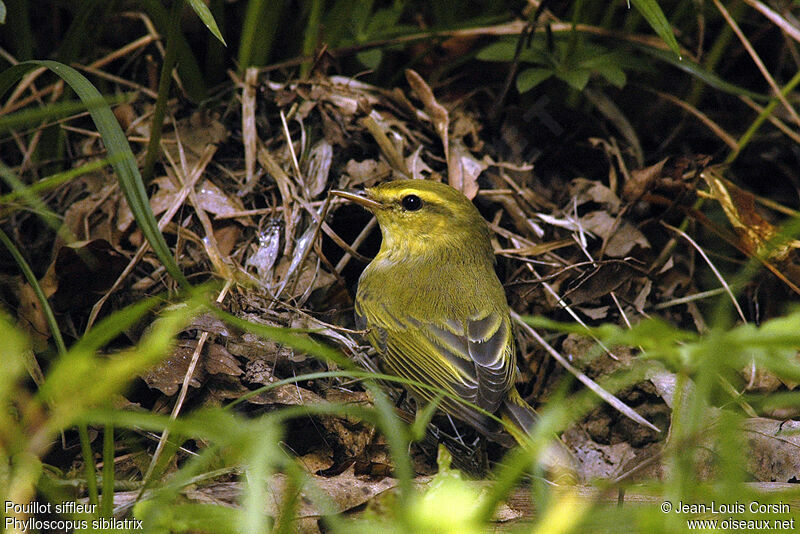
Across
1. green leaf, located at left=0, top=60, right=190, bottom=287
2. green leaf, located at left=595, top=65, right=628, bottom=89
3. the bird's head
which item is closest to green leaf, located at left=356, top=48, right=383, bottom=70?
the bird's head

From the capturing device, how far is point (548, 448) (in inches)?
110

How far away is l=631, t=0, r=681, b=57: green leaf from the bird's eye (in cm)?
134

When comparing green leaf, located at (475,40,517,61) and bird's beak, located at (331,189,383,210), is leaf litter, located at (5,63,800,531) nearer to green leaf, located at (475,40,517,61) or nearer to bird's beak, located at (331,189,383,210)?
bird's beak, located at (331,189,383,210)

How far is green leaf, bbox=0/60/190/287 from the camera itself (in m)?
2.41

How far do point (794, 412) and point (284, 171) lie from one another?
2.72m

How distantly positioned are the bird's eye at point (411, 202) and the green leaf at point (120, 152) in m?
1.41

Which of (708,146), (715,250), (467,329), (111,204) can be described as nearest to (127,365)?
(467,329)

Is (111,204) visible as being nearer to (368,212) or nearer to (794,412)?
(368,212)

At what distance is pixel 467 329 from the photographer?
337 cm

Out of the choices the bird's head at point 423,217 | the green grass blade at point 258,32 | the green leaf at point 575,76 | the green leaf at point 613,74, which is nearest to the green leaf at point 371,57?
the green grass blade at point 258,32

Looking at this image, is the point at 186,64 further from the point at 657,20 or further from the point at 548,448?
the point at 548,448

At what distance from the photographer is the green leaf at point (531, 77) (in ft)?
12.2

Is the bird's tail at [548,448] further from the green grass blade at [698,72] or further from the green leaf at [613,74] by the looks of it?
the green grass blade at [698,72]

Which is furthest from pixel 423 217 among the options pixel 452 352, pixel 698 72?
pixel 698 72
